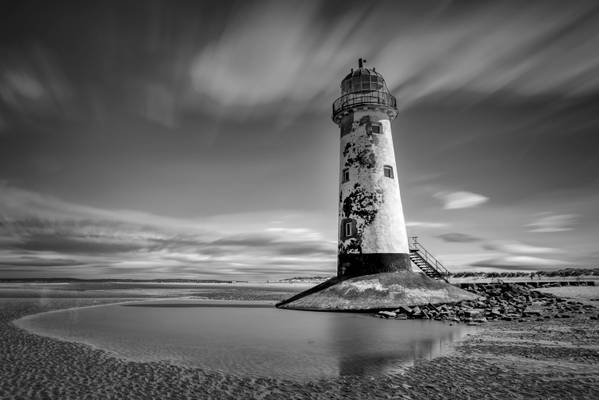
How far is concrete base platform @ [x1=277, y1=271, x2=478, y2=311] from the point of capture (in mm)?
18922

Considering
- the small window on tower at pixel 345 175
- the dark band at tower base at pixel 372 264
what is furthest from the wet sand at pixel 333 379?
the small window on tower at pixel 345 175

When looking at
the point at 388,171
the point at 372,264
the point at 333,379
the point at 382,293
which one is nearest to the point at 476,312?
the point at 382,293

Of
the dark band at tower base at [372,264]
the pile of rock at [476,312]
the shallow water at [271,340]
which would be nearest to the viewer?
the shallow water at [271,340]

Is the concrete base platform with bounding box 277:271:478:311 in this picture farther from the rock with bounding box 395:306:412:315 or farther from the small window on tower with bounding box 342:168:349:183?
the small window on tower with bounding box 342:168:349:183

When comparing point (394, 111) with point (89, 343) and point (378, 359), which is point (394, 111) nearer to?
point (378, 359)

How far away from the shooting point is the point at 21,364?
8750 mm

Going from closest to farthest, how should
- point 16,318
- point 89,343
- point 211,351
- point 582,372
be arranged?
point 582,372, point 211,351, point 89,343, point 16,318

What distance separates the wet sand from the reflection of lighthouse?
35.5 ft

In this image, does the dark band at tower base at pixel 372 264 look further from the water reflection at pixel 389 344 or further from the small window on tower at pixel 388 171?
the water reflection at pixel 389 344

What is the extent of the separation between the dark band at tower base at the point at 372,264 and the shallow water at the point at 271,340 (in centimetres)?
352

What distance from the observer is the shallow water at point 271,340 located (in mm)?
8688

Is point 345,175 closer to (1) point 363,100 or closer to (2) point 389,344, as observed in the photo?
(1) point 363,100

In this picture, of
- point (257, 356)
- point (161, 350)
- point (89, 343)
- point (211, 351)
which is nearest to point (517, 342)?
point (257, 356)

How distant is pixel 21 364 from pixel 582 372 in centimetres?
1197
